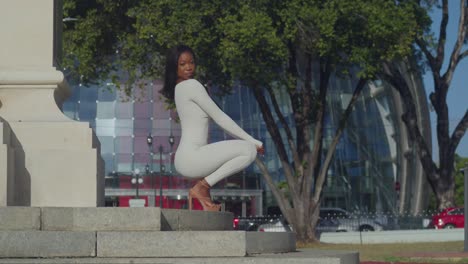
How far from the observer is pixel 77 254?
28.0 feet

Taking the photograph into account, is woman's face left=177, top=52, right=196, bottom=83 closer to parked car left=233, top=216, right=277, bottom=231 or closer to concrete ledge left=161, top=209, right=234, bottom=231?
concrete ledge left=161, top=209, right=234, bottom=231

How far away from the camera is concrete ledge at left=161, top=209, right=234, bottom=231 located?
30.7 feet

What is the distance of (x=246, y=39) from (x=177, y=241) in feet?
70.6

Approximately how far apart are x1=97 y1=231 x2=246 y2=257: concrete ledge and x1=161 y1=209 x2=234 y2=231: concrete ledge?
49cm

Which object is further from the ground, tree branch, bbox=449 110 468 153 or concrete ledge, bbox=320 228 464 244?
tree branch, bbox=449 110 468 153

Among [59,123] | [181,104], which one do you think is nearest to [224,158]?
[181,104]

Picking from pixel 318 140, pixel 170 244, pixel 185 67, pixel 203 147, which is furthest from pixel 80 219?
pixel 318 140

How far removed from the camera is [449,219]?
43.7m

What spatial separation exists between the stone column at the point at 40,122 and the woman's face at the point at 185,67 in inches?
41.8

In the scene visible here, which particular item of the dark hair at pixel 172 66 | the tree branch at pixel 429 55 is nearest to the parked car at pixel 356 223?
the tree branch at pixel 429 55

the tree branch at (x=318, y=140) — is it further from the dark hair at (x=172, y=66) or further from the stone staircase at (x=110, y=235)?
the stone staircase at (x=110, y=235)

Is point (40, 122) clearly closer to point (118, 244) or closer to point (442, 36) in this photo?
point (118, 244)

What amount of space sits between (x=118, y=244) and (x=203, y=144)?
216cm

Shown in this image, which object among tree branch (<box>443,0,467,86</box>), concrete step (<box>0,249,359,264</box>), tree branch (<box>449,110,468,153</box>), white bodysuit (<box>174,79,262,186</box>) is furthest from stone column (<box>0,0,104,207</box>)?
tree branch (<box>449,110,468,153</box>)
